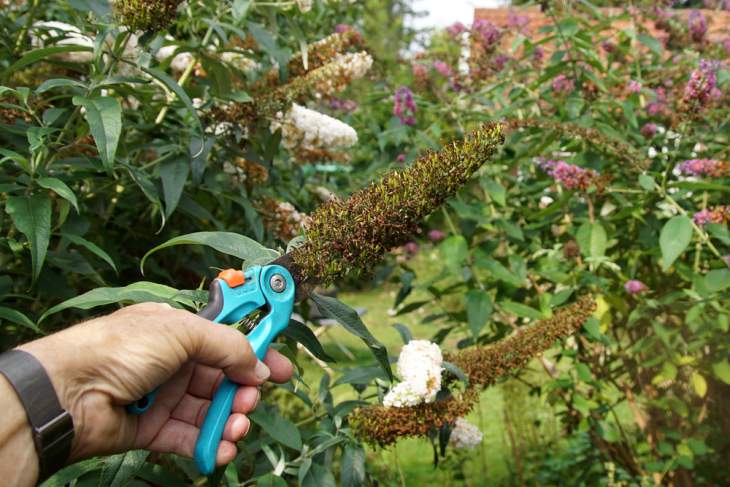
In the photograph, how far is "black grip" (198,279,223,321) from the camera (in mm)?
1062

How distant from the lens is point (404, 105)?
304 centimetres

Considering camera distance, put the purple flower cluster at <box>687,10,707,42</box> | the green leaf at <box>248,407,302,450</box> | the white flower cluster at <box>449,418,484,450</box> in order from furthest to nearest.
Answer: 1. the purple flower cluster at <box>687,10,707,42</box>
2. the white flower cluster at <box>449,418,484,450</box>
3. the green leaf at <box>248,407,302,450</box>

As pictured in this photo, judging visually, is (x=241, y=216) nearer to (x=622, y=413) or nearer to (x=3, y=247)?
(x=3, y=247)

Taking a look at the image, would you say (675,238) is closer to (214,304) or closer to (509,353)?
(509,353)

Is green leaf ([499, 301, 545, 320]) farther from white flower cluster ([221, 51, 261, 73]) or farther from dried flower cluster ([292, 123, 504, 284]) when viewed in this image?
dried flower cluster ([292, 123, 504, 284])

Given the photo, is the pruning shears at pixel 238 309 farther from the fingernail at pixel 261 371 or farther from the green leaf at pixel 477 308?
the green leaf at pixel 477 308

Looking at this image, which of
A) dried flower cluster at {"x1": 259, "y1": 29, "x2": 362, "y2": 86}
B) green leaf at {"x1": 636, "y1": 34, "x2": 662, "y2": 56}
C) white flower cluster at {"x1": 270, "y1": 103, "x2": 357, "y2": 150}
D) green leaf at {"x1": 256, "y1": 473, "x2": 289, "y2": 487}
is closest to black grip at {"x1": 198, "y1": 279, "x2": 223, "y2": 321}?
green leaf at {"x1": 256, "y1": 473, "x2": 289, "y2": 487}

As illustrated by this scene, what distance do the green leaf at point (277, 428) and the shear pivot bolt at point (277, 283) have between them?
19.4 inches

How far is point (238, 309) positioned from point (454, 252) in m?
1.74

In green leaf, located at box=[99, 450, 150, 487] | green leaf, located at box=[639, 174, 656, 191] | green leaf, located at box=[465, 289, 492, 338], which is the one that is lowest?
green leaf, located at box=[465, 289, 492, 338]

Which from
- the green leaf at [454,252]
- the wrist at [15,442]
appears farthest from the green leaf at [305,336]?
the green leaf at [454,252]

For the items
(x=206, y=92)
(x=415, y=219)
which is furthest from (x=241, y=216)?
(x=415, y=219)

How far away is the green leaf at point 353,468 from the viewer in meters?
1.62

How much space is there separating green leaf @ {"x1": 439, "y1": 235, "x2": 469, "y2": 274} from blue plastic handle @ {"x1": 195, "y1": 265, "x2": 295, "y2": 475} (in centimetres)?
161
